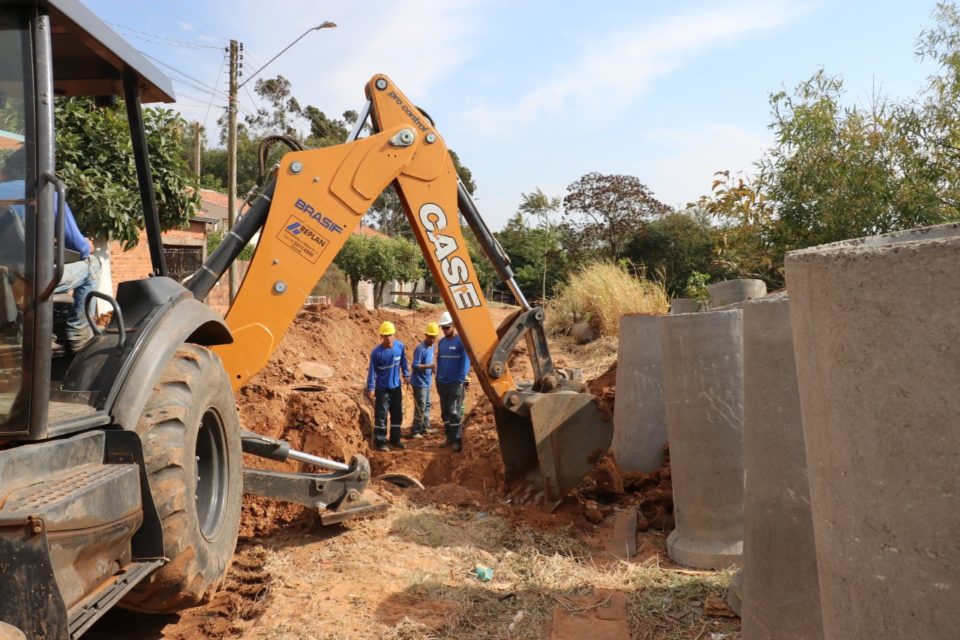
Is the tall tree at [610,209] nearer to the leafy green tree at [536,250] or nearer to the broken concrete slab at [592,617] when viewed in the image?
the leafy green tree at [536,250]

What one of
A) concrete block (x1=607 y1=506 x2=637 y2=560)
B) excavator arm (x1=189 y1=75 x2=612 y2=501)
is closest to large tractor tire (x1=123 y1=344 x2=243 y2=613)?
excavator arm (x1=189 y1=75 x2=612 y2=501)

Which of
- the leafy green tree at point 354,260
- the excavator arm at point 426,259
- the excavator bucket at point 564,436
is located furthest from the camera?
the leafy green tree at point 354,260

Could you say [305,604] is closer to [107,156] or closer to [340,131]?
[107,156]

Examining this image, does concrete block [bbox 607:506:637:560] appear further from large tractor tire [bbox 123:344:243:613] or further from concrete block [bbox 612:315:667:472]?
large tractor tire [bbox 123:344:243:613]

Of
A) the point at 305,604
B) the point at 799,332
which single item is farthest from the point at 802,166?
the point at 799,332

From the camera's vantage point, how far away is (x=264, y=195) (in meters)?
5.69

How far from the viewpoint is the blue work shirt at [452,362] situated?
1080 cm

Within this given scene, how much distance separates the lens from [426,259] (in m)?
6.42

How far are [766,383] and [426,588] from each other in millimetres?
2405

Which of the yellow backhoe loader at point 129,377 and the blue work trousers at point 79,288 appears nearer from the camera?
the yellow backhoe loader at point 129,377

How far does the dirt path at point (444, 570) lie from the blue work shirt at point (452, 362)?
6.98 ft

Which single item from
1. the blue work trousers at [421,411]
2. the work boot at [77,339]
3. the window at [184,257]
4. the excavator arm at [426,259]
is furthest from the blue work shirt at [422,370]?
the window at [184,257]

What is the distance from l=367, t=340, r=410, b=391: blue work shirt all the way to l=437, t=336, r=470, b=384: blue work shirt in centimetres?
56

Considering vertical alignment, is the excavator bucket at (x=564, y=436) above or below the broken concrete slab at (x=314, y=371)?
below
